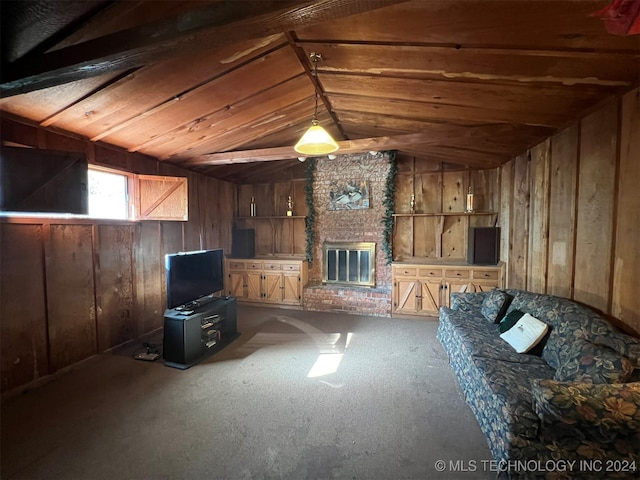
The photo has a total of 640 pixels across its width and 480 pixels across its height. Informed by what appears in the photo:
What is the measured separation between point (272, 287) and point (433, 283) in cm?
306

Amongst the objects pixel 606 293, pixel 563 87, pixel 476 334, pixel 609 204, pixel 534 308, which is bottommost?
pixel 476 334

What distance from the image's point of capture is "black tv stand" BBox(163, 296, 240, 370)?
3061mm

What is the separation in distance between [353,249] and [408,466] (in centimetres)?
373

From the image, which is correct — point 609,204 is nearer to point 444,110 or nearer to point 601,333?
point 601,333

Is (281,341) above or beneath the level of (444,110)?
beneath

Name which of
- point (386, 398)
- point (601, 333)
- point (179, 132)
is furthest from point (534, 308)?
point (179, 132)

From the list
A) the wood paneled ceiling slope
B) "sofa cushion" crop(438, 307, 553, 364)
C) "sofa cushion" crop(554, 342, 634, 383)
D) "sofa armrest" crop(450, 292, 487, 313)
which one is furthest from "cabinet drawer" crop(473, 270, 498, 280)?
"sofa cushion" crop(554, 342, 634, 383)

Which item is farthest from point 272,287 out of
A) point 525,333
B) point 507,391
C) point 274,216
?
point 507,391

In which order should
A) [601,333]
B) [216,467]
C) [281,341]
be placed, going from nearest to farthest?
1. [216,467]
2. [601,333]
3. [281,341]

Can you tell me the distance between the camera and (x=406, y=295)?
15.3ft

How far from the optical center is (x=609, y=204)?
2.17m

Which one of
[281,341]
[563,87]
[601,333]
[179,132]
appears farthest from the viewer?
[281,341]

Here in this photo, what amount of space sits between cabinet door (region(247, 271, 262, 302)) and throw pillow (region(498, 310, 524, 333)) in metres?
4.14

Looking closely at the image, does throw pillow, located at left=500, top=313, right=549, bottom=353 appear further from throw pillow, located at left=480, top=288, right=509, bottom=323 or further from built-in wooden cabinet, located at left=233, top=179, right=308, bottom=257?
built-in wooden cabinet, located at left=233, top=179, right=308, bottom=257
